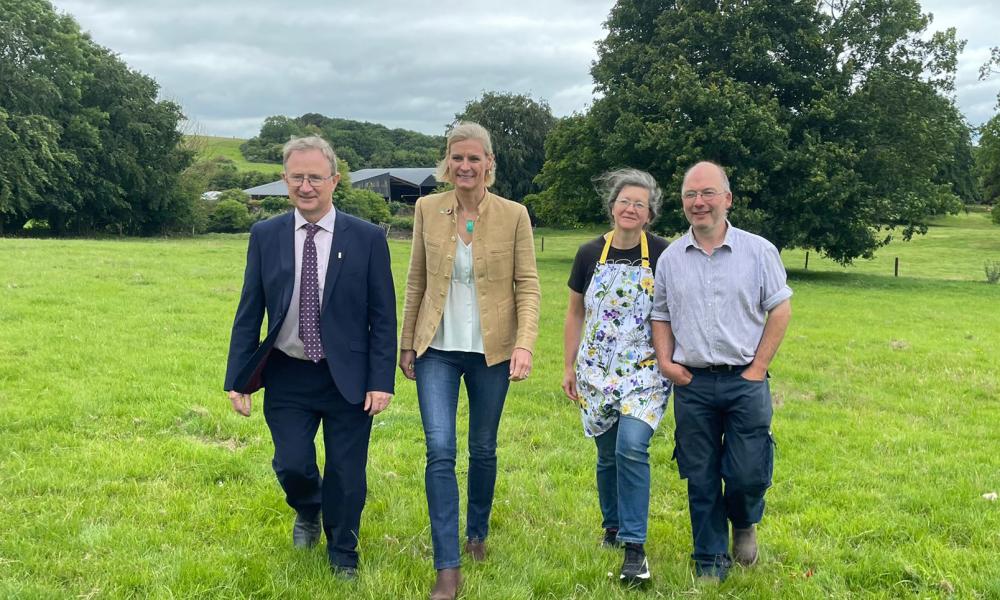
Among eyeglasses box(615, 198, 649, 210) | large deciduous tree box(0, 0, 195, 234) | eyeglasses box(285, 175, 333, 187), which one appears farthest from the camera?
large deciduous tree box(0, 0, 195, 234)

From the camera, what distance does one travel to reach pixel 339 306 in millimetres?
3842

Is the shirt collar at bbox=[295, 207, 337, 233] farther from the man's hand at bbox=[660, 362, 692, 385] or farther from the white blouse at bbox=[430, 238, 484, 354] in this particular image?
the man's hand at bbox=[660, 362, 692, 385]

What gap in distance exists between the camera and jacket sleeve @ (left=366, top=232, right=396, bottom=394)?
12.8ft

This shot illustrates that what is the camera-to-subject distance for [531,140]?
62.2 m

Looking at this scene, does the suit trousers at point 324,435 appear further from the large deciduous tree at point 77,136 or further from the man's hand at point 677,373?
the large deciduous tree at point 77,136

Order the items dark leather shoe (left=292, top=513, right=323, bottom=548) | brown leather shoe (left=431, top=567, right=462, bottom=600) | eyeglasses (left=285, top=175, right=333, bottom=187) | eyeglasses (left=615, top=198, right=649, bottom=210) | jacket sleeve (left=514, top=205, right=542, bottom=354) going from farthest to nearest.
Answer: dark leather shoe (left=292, top=513, right=323, bottom=548)
eyeglasses (left=615, top=198, right=649, bottom=210)
jacket sleeve (left=514, top=205, right=542, bottom=354)
eyeglasses (left=285, top=175, right=333, bottom=187)
brown leather shoe (left=431, top=567, right=462, bottom=600)

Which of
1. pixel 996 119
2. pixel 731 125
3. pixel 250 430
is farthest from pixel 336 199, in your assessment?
pixel 250 430

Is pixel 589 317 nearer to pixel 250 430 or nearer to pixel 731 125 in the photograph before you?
pixel 250 430

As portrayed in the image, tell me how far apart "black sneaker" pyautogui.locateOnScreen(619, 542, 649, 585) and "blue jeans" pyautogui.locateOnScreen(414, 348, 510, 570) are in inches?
34.0

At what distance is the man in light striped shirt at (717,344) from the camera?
12.6 ft

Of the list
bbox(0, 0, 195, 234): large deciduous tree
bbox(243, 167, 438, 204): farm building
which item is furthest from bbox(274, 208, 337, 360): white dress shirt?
bbox(243, 167, 438, 204): farm building

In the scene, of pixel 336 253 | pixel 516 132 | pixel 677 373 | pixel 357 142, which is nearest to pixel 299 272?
pixel 336 253

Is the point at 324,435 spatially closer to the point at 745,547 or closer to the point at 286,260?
the point at 286,260

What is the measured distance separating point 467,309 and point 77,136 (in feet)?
147
